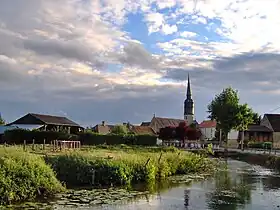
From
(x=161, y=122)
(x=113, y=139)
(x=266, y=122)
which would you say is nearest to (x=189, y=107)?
(x=161, y=122)

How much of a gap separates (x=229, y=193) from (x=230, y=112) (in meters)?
46.5

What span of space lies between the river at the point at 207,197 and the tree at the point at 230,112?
122ft

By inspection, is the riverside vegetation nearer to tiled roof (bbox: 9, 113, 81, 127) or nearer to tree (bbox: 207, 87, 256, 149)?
tree (bbox: 207, 87, 256, 149)

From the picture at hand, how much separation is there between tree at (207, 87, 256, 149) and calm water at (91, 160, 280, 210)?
36.2 m

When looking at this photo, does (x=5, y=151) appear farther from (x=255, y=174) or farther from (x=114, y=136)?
(x=114, y=136)

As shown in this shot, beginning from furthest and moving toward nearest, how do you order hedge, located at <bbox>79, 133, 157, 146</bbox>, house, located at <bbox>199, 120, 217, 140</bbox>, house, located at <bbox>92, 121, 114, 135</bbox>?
1. house, located at <bbox>199, 120, 217, 140</bbox>
2. house, located at <bbox>92, 121, 114, 135</bbox>
3. hedge, located at <bbox>79, 133, 157, 146</bbox>

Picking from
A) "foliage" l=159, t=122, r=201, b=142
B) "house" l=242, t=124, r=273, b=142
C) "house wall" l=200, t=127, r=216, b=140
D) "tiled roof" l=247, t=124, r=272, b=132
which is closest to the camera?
"foliage" l=159, t=122, r=201, b=142

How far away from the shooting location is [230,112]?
74000 mm

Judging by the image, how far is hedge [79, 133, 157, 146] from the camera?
68.1 m

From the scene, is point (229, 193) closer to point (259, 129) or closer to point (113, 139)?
point (113, 139)

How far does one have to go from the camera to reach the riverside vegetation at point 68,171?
895 inches

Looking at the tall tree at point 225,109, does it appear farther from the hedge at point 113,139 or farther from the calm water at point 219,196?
the calm water at point 219,196

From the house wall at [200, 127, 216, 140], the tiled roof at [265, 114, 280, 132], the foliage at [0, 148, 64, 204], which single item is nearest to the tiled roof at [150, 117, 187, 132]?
the house wall at [200, 127, 216, 140]

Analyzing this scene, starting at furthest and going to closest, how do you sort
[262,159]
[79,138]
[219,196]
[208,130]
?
[208,130], [79,138], [262,159], [219,196]
